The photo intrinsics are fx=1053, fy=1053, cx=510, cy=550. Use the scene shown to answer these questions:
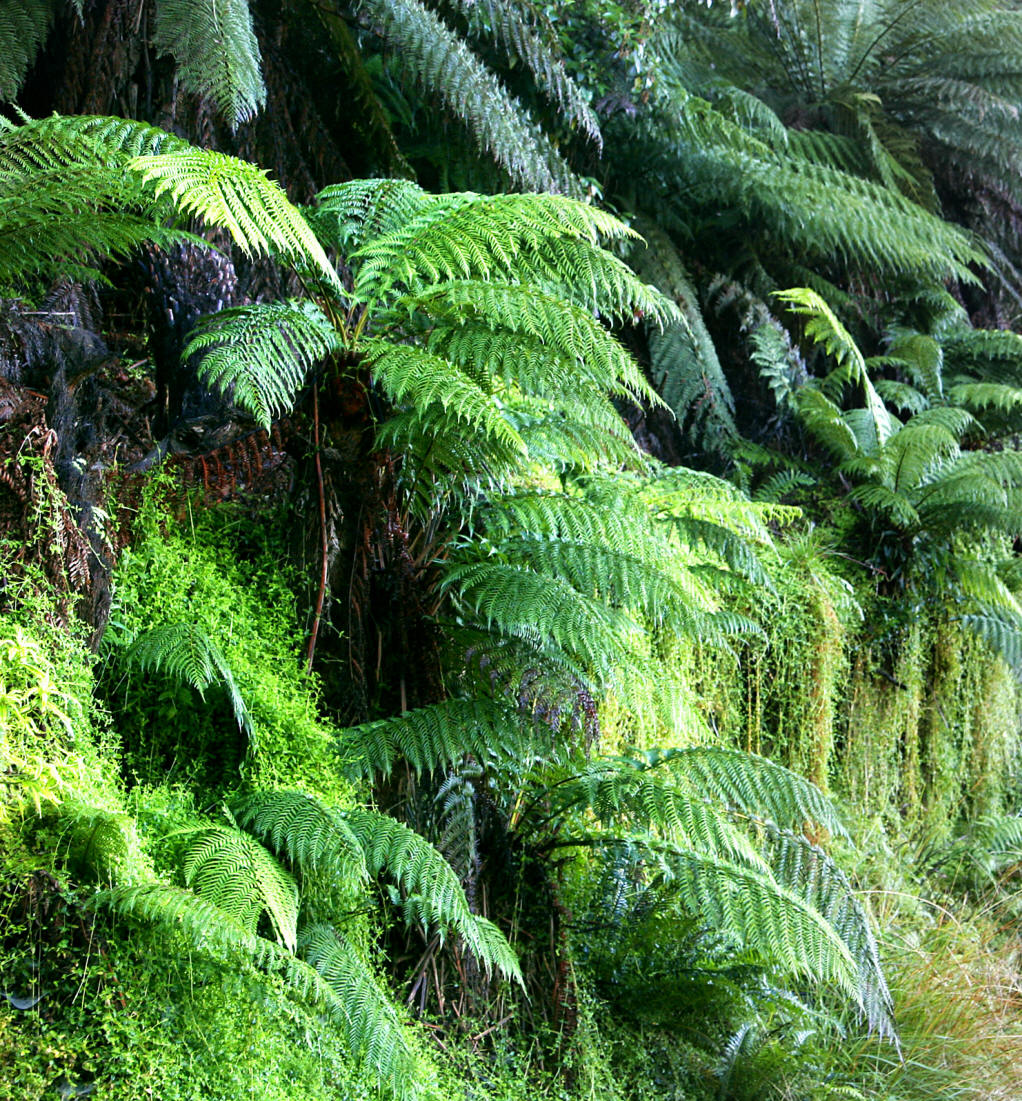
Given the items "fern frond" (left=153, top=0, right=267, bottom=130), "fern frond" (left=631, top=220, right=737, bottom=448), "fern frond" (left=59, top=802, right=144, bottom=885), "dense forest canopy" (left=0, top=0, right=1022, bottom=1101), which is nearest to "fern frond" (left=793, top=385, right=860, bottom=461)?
"fern frond" (left=631, top=220, right=737, bottom=448)

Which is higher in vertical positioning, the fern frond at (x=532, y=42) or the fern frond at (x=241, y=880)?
the fern frond at (x=532, y=42)

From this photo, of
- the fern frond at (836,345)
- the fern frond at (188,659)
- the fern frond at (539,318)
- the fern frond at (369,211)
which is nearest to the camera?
the fern frond at (188,659)

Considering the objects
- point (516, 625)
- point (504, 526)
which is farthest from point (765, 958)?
point (504, 526)

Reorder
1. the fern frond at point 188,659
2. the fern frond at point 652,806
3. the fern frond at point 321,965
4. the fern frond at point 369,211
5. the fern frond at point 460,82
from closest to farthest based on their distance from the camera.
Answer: the fern frond at point 321,965 → the fern frond at point 188,659 → the fern frond at point 652,806 → the fern frond at point 369,211 → the fern frond at point 460,82

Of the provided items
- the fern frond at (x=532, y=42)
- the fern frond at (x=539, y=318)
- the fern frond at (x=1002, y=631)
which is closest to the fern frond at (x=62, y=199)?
the fern frond at (x=539, y=318)

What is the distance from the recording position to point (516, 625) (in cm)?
211

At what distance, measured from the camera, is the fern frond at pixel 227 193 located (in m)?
1.57

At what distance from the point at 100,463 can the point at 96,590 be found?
0.83 feet

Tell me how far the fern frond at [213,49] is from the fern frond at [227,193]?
46 cm

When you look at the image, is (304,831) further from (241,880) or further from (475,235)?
(475,235)

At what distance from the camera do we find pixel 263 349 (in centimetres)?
185

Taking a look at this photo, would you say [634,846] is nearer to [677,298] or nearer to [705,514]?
[705,514]

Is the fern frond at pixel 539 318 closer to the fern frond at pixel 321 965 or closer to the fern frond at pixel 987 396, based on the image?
the fern frond at pixel 321 965

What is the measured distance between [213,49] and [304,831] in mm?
1568
